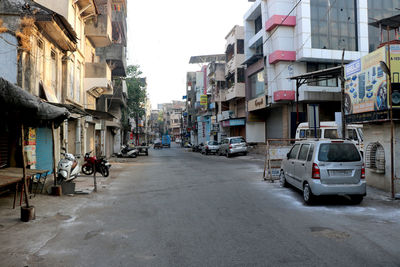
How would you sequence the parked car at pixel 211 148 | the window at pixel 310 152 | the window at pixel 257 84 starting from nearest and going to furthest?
1. the window at pixel 310 152
2. the window at pixel 257 84
3. the parked car at pixel 211 148

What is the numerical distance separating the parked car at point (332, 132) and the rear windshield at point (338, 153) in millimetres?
8459

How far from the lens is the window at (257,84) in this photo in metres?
31.0

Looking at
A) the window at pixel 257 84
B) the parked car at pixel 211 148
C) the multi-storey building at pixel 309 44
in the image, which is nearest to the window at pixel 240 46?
the window at pixel 257 84

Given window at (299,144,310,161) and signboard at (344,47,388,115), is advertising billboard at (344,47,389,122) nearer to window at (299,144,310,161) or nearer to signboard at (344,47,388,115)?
signboard at (344,47,388,115)

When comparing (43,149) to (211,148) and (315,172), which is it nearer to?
(315,172)

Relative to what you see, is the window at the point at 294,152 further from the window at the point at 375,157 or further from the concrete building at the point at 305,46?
the concrete building at the point at 305,46

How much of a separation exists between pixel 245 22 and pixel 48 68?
2545 centimetres

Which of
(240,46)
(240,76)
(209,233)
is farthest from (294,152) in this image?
(240,46)

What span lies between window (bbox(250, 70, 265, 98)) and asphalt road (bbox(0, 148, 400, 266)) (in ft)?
74.2

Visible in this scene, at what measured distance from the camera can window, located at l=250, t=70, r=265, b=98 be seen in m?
31.0

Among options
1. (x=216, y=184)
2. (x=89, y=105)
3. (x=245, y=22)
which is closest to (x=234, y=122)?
(x=245, y=22)

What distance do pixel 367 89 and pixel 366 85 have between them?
0.54ft

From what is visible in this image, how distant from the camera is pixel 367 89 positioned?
10.4 meters

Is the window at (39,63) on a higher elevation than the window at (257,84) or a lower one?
lower
